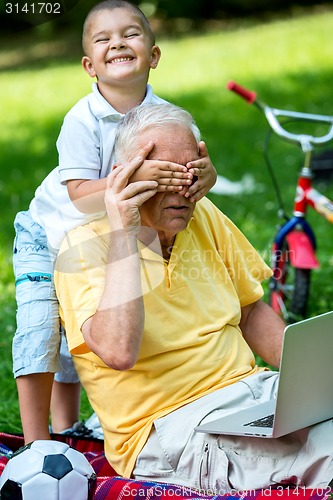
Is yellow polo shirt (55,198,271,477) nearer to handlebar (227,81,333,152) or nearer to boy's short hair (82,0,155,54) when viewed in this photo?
boy's short hair (82,0,155,54)

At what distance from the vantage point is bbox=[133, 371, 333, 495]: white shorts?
90.4 inches

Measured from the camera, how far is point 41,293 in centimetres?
272

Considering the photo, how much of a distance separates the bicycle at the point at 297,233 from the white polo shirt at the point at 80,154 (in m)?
1.40

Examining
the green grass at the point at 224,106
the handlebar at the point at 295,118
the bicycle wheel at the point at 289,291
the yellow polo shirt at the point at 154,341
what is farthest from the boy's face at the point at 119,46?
the bicycle wheel at the point at 289,291

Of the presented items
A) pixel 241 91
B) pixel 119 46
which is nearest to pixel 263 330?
pixel 119 46

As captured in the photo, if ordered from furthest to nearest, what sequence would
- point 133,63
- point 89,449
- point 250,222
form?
point 250,222 < point 89,449 < point 133,63

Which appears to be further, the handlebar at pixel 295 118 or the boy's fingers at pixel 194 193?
the handlebar at pixel 295 118

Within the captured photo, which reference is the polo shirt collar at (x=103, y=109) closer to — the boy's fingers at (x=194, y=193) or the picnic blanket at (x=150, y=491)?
the boy's fingers at (x=194, y=193)

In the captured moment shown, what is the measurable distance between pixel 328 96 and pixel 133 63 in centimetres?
696

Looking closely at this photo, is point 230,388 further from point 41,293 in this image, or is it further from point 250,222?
point 250,222

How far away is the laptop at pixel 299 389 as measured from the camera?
2.14 metres

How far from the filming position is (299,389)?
7.25 ft

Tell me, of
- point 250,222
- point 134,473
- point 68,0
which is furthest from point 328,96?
point 134,473

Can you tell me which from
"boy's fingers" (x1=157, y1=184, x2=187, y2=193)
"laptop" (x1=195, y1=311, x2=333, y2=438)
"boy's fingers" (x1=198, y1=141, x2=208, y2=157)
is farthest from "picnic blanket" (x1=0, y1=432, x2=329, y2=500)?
"boy's fingers" (x1=198, y1=141, x2=208, y2=157)
